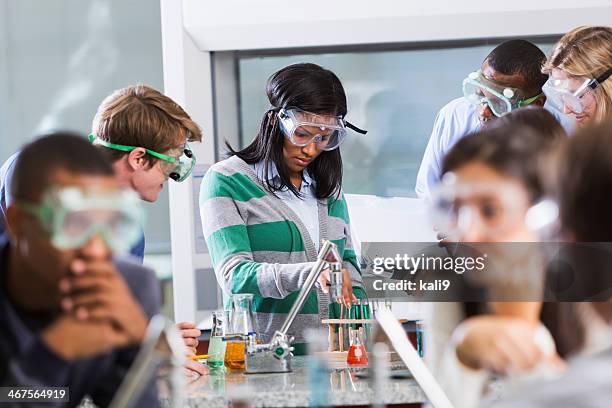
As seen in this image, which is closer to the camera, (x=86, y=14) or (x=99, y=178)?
(x=99, y=178)

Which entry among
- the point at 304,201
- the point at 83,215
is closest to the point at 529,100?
the point at 304,201

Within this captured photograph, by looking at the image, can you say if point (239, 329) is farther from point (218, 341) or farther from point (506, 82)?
point (506, 82)

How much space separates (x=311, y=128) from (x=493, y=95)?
46 centimetres

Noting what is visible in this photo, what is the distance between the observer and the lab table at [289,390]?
1507 mm


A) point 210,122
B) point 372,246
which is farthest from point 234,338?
point 210,122

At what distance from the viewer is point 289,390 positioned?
1622 mm

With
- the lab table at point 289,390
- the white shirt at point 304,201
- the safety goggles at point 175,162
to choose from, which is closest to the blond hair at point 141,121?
the safety goggles at point 175,162

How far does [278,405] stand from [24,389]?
743mm

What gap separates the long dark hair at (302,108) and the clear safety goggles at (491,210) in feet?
4.65

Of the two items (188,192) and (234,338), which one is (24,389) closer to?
(234,338)

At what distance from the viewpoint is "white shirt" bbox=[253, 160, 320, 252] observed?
8.07 ft

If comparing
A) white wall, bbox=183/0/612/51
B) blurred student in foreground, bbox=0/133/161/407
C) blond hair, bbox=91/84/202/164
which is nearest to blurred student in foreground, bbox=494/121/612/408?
blurred student in foreground, bbox=0/133/161/407

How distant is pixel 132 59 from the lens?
414cm
